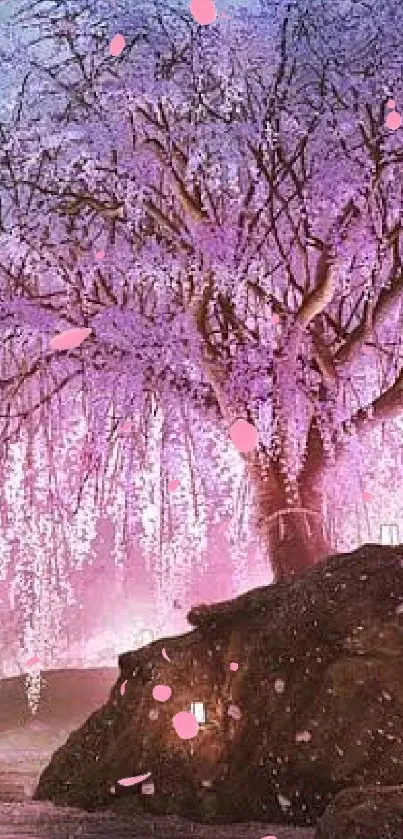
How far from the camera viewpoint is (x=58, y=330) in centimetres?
970

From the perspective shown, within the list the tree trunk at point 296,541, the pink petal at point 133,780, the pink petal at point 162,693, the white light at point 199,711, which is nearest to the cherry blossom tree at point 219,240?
the tree trunk at point 296,541

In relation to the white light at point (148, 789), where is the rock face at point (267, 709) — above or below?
above

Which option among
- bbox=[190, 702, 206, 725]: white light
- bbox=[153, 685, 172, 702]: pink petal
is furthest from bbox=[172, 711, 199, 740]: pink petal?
bbox=[153, 685, 172, 702]: pink petal

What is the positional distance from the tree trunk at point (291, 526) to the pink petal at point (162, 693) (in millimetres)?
1771

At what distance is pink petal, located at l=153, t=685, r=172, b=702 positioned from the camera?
7926mm

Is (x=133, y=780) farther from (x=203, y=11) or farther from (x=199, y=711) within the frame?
(x=203, y=11)

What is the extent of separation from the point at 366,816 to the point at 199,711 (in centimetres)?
288

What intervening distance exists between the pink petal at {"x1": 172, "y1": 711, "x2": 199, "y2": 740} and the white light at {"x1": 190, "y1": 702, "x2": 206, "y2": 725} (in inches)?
0.9

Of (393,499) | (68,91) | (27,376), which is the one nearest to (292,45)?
(68,91)

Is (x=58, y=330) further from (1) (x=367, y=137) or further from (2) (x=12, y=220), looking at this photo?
(1) (x=367, y=137)

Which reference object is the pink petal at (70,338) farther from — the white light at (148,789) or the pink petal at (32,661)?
the pink petal at (32,661)

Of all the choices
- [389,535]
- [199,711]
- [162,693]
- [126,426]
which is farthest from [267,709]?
[126,426]

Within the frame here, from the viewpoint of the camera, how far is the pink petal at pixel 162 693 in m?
7.93

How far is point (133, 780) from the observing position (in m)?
7.77
